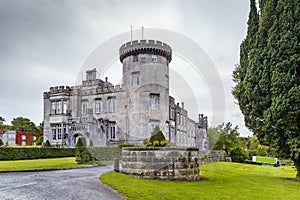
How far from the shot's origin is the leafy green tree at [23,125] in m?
67.9

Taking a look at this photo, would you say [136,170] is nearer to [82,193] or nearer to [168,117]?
[82,193]

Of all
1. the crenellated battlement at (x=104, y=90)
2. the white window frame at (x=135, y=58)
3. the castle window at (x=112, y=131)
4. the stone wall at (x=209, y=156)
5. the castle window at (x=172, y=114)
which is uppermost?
the white window frame at (x=135, y=58)

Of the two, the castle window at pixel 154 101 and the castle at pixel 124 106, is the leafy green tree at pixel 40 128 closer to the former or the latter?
the castle at pixel 124 106

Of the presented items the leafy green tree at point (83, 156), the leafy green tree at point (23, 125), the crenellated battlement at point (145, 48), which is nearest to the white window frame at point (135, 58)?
the crenellated battlement at point (145, 48)

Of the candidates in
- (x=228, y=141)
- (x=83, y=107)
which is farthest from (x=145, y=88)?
(x=228, y=141)

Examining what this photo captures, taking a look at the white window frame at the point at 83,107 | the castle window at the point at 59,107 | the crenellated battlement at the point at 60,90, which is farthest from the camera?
the crenellated battlement at the point at 60,90

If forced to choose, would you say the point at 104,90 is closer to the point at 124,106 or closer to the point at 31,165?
the point at 124,106

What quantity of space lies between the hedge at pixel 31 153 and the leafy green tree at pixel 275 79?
56.4 ft

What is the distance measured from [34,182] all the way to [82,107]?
26.8 metres

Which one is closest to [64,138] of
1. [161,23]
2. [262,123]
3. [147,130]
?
[147,130]

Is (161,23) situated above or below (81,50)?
above

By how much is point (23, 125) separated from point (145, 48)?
4980cm

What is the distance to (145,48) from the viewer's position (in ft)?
108

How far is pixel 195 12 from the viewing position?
1816 cm
